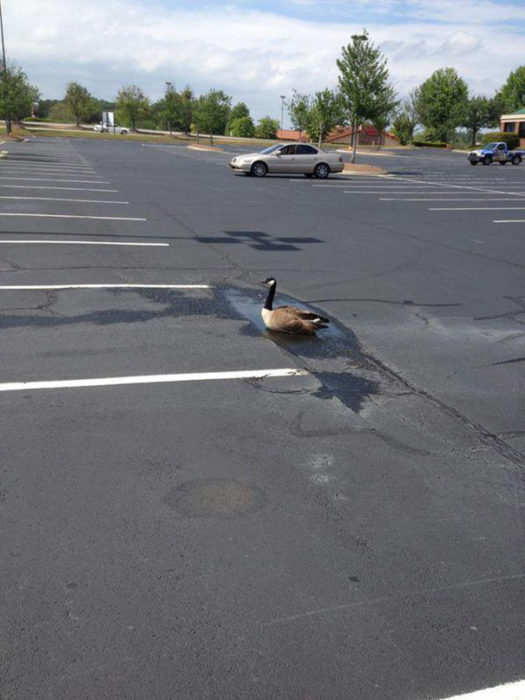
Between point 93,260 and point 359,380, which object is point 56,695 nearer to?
point 359,380

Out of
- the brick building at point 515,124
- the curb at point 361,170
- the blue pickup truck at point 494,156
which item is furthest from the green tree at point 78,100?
the curb at point 361,170

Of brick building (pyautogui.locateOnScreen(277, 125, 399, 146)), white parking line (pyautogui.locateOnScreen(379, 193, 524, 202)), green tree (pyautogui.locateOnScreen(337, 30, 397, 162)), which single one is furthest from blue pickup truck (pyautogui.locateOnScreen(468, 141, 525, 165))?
brick building (pyautogui.locateOnScreen(277, 125, 399, 146))

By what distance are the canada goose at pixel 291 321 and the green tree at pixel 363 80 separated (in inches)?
1378

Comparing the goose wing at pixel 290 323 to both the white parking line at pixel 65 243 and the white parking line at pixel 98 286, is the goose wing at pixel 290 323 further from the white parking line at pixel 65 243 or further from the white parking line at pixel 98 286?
the white parking line at pixel 65 243

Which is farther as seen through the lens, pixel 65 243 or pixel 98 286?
pixel 65 243

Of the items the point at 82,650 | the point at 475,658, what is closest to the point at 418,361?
the point at 475,658

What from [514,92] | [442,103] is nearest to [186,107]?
[442,103]

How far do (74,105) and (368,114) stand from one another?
2942 inches

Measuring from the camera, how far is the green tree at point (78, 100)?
335 ft

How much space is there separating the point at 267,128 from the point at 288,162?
69625mm

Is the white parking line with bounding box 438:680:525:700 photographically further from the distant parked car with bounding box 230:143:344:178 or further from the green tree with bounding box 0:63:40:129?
the green tree with bounding box 0:63:40:129

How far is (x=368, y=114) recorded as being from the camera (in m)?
40.3

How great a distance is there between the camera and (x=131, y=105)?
326ft

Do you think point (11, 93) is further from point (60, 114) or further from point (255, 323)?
point (60, 114)
